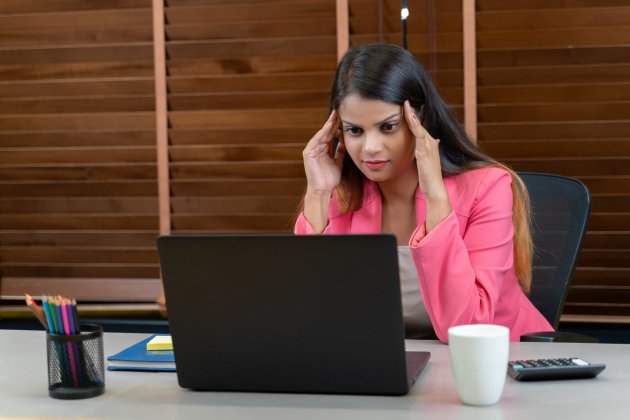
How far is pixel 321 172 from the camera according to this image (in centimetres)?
202

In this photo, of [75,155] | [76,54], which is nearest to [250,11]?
[76,54]

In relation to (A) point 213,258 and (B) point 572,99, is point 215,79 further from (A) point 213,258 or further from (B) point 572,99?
(A) point 213,258

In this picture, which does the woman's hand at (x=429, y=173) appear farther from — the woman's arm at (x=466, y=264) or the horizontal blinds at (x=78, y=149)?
the horizontal blinds at (x=78, y=149)

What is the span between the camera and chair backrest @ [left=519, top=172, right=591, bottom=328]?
1977 millimetres

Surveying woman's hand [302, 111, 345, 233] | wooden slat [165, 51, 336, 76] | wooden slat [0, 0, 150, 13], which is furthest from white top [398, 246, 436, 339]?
wooden slat [0, 0, 150, 13]

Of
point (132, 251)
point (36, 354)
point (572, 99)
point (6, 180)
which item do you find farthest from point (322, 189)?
point (6, 180)

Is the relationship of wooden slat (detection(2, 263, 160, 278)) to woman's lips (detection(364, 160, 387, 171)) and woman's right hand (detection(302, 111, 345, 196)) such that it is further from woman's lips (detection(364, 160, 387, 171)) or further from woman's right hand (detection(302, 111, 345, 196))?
woman's lips (detection(364, 160, 387, 171))

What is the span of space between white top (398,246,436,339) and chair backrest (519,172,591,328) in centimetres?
35

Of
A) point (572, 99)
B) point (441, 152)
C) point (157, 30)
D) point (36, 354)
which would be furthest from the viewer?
point (157, 30)

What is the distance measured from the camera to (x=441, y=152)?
197 cm

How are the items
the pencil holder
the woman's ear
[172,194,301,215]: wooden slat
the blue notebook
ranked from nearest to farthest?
the pencil holder, the blue notebook, the woman's ear, [172,194,301,215]: wooden slat

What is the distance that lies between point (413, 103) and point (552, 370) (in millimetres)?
842

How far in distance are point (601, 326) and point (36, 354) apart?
111 inches

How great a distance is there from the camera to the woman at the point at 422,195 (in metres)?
1.62
